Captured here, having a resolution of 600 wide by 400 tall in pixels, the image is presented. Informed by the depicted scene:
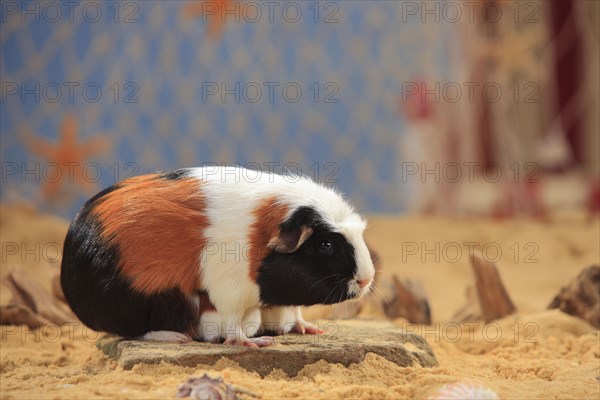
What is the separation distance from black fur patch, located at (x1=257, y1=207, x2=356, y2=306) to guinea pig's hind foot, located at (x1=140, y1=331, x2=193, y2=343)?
0.30 m

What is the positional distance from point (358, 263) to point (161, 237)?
2.13 ft

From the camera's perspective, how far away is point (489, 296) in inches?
139

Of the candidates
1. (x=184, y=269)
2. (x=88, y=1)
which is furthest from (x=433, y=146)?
(x=184, y=269)

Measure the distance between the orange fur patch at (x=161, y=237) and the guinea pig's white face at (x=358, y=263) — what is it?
47cm

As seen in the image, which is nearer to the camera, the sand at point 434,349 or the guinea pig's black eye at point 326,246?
the sand at point 434,349

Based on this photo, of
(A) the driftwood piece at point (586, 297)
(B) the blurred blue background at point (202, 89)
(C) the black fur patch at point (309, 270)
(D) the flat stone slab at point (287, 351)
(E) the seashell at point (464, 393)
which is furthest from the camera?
(B) the blurred blue background at point (202, 89)

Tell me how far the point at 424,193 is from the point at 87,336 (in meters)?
4.49

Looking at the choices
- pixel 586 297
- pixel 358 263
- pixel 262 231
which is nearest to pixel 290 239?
pixel 262 231

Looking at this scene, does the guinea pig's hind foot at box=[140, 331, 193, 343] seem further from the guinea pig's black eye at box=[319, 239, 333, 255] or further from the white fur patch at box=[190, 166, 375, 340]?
the guinea pig's black eye at box=[319, 239, 333, 255]

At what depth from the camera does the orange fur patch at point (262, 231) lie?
96.0 inches

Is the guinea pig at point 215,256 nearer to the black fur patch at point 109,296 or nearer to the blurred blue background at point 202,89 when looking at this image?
the black fur patch at point 109,296

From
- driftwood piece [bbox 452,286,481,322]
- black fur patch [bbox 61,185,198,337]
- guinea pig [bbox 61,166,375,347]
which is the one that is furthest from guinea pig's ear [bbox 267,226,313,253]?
driftwood piece [bbox 452,286,481,322]

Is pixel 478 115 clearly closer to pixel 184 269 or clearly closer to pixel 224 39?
pixel 224 39

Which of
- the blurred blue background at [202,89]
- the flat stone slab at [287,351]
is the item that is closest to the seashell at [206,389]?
the flat stone slab at [287,351]
